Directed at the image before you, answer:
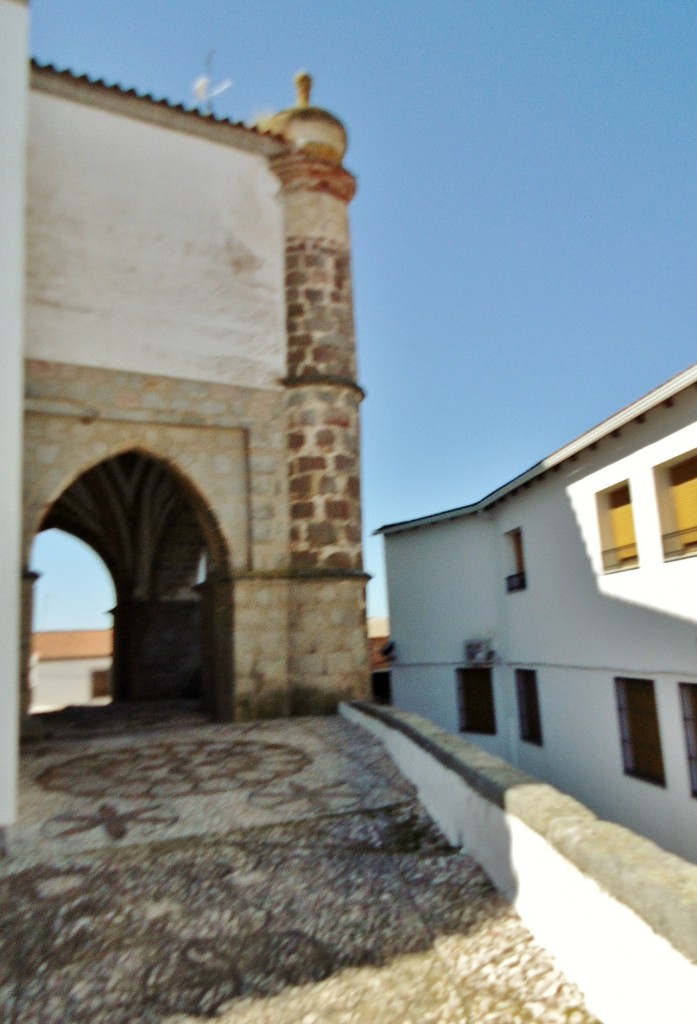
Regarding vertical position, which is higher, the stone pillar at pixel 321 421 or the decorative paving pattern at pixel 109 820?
the stone pillar at pixel 321 421

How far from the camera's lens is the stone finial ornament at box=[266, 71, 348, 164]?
8516 mm

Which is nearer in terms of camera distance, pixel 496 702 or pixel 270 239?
pixel 270 239

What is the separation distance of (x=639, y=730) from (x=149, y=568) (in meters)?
7.67

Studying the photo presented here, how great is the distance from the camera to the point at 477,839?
12.1ft

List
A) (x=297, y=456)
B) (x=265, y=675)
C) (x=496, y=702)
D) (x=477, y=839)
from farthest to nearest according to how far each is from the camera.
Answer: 1. (x=496, y=702)
2. (x=297, y=456)
3. (x=265, y=675)
4. (x=477, y=839)

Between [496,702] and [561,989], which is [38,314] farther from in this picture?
[496,702]

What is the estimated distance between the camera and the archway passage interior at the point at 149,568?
39.0 ft

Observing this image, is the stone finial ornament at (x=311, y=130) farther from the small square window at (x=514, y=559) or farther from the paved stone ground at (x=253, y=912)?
the paved stone ground at (x=253, y=912)

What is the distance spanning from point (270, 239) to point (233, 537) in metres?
3.38

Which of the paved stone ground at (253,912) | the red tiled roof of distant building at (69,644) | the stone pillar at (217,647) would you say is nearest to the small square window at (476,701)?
the stone pillar at (217,647)

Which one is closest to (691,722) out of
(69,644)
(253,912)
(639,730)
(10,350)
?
(639,730)

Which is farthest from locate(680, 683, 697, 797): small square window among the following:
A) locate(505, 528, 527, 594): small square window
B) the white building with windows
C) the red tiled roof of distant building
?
the red tiled roof of distant building

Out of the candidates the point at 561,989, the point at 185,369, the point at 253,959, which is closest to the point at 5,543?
the point at 253,959

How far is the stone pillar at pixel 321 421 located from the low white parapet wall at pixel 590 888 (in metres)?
3.65
